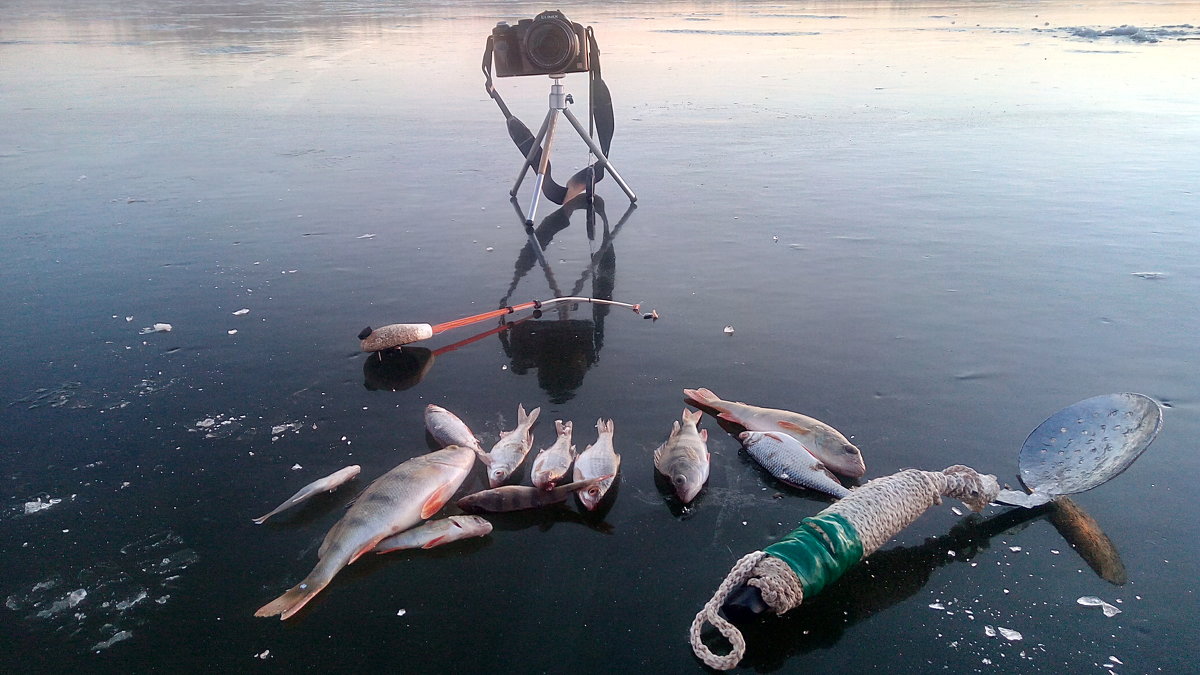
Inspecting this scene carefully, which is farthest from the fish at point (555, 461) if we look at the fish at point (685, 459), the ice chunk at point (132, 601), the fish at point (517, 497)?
the ice chunk at point (132, 601)

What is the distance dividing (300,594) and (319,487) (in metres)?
0.66

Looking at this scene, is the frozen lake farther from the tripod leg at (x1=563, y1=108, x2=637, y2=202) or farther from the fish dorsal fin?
the fish dorsal fin

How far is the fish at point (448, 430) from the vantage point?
387cm

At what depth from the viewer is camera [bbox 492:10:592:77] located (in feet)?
21.7

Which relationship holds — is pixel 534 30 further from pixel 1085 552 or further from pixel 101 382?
pixel 1085 552

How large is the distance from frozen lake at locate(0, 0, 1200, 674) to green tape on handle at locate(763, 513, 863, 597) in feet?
0.45

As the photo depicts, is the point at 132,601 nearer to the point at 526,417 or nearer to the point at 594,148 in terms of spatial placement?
the point at 526,417

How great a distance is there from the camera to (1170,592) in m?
3.00

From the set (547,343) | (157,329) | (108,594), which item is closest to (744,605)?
(108,594)

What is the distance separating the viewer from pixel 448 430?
12.9 ft

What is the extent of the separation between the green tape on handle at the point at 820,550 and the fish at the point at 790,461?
0.50 metres

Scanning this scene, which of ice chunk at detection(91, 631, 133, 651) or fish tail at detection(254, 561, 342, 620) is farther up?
fish tail at detection(254, 561, 342, 620)

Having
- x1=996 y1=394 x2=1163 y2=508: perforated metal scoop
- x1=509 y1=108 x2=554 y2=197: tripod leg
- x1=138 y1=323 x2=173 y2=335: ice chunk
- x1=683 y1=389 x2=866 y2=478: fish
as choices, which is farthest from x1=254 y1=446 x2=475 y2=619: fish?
x1=509 y1=108 x2=554 y2=197: tripod leg

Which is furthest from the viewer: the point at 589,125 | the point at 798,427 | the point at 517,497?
the point at 589,125
